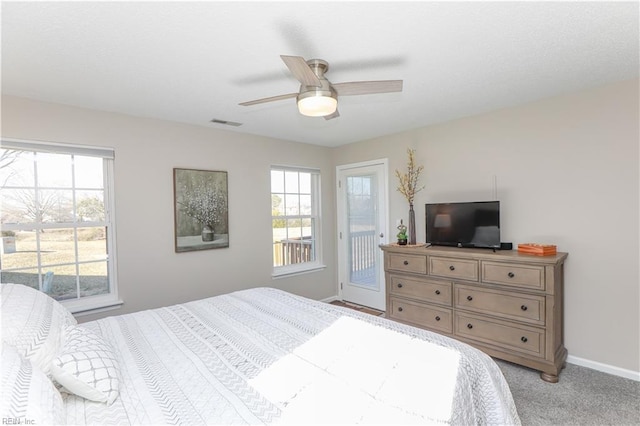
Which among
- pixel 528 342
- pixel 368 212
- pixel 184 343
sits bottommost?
pixel 528 342

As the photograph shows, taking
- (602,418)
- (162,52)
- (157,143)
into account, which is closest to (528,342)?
(602,418)

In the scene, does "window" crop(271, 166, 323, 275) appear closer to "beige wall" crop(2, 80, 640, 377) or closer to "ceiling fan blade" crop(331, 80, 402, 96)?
→ "beige wall" crop(2, 80, 640, 377)

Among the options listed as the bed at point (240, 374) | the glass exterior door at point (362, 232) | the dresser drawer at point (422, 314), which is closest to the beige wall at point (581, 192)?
the dresser drawer at point (422, 314)

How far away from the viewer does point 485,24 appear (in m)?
1.67

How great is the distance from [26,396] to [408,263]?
3.00 m

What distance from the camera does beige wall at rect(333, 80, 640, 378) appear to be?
8.16ft

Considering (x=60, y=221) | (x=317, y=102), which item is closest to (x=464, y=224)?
(x=317, y=102)

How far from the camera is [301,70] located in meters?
1.59

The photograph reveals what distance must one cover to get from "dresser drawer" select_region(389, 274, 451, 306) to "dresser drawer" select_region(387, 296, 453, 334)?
0.07 m

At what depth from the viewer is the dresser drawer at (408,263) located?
3203 millimetres

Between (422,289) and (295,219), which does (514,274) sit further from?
(295,219)

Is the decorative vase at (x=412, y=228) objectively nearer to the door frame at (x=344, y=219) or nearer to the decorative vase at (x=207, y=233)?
the door frame at (x=344, y=219)

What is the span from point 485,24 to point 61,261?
3.66m

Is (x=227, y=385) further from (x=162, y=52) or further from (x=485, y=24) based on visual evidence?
(x=485, y=24)
